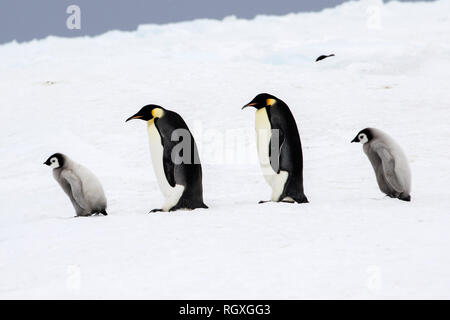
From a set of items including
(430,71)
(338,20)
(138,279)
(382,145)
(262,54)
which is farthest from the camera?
(338,20)

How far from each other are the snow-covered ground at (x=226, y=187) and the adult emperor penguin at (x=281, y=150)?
1.10ft

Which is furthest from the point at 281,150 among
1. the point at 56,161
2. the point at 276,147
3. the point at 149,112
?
the point at 56,161

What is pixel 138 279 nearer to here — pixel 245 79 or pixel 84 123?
pixel 84 123

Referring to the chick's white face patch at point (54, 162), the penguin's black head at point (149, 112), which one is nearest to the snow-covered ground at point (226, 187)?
the chick's white face patch at point (54, 162)

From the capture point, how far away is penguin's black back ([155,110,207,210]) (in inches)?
209

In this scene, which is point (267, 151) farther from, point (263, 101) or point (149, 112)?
point (149, 112)

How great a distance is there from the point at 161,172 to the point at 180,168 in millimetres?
203

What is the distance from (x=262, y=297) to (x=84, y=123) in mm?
8961

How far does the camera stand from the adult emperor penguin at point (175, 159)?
5316 mm

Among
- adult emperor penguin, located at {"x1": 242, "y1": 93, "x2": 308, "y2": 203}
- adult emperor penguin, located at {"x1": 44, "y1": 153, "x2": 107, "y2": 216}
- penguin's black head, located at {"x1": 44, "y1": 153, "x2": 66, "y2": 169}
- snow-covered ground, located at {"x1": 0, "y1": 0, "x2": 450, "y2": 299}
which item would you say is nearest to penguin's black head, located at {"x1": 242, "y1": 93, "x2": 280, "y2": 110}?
adult emperor penguin, located at {"x1": 242, "y1": 93, "x2": 308, "y2": 203}

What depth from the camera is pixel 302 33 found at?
31.7 meters

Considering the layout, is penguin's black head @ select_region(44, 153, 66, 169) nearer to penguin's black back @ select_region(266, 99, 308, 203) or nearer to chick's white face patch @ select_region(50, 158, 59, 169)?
chick's white face patch @ select_region(50, 158, 59, 169)
